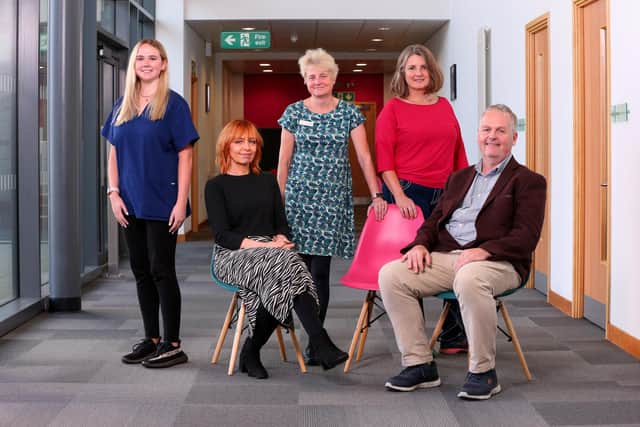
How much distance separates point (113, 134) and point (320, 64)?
39.5 inches

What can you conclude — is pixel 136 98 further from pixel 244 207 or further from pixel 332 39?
pixel 332 39

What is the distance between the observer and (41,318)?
18.2 feet

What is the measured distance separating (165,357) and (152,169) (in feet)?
2.91

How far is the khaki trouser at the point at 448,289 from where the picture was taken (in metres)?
3.54

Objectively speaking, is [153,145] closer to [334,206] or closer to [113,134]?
[113,134]

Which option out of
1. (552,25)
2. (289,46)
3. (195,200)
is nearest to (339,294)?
(552,25)

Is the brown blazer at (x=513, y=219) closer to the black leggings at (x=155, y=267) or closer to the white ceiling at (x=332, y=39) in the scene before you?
the black leggings at (x=155, y=267)

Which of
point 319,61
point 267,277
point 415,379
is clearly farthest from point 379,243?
point 319,61

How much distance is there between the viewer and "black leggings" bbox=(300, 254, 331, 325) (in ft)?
13.6

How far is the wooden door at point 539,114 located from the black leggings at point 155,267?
3.36m

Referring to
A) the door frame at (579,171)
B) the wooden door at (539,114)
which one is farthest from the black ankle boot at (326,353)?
the wooden door at (539,114)

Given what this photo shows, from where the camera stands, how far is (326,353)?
145 inches

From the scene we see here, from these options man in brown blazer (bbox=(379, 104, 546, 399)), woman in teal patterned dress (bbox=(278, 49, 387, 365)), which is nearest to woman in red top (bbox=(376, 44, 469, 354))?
woman in teal patterned dress (bbox=(278, 49, 387, 365))

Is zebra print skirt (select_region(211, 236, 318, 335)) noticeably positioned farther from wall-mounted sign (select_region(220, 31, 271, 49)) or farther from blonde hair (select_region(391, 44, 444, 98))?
wall-mounted sign (select_region(220, 31, 271, 49))
